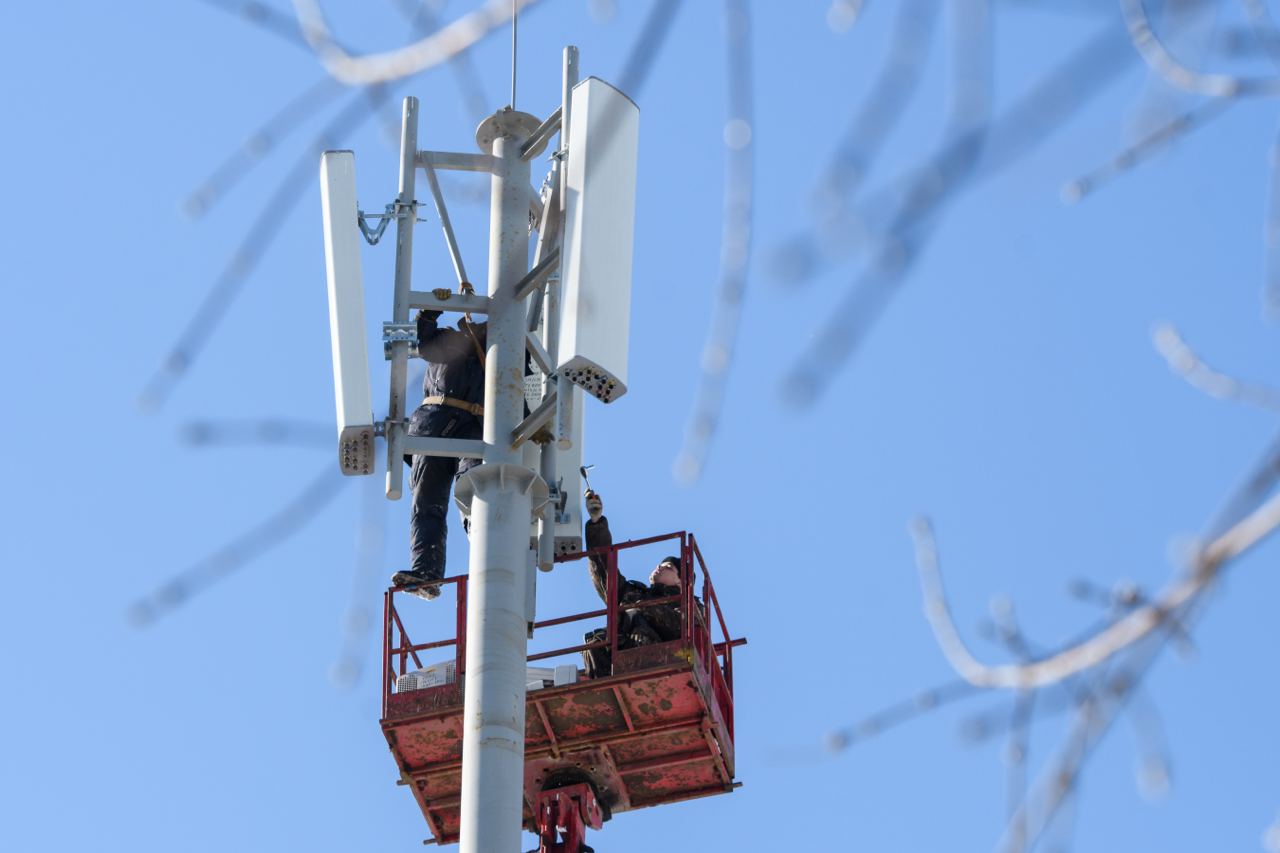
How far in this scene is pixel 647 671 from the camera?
15.7 m

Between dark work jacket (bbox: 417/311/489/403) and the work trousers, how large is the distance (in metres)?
0.14

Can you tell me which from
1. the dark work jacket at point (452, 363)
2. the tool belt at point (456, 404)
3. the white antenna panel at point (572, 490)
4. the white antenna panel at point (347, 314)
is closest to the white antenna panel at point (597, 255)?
the white antenna panel at point (347, 314)

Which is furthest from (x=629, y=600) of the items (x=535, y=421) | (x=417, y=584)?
(x=535, y=421)

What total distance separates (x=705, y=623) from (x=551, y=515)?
2.51 metres

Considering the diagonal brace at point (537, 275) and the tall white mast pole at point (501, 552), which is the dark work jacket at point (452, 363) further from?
the diagonal brace at point (537, 275)

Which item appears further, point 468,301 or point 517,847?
point 468,301

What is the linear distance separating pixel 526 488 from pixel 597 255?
1588 millimetres

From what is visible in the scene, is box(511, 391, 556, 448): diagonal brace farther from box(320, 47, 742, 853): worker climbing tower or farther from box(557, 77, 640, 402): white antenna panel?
box(557, 77, 640, 402): white antenna panel

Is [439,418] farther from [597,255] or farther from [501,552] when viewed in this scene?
[597,255]

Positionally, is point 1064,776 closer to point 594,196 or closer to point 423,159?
point 594,196

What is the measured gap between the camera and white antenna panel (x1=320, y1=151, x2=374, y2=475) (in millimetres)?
13602

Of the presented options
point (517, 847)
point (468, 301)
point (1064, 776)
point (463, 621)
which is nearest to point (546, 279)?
point (468, 301)

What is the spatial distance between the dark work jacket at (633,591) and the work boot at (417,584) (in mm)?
1147

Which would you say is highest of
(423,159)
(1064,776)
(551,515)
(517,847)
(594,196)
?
(423,159)
